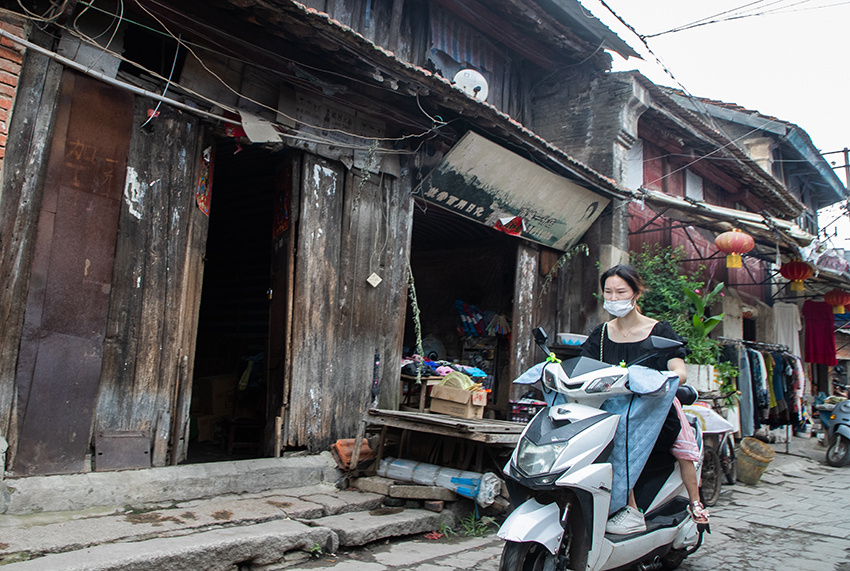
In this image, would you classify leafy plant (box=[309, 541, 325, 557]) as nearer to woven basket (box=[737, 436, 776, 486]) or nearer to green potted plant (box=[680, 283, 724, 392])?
green potted plant (box=[680, 283, 724, 392])

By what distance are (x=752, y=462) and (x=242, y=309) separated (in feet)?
23.8

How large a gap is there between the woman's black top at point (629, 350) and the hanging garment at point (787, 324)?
13.2 m

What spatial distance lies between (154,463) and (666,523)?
3556mm

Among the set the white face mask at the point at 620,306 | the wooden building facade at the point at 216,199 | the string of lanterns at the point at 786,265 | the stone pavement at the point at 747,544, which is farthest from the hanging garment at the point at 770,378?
the white face mask at the point at 620,306

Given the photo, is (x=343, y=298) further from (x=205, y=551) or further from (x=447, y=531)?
(x=205, y=551)

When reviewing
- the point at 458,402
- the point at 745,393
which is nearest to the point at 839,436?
the point at 745,393

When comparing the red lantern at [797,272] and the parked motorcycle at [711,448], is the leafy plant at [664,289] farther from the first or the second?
the red lantern at [797,272]

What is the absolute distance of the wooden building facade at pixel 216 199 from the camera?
155 inches

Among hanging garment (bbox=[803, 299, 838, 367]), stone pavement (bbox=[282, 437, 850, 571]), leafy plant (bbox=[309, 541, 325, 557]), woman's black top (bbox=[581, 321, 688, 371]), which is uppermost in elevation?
hanging garment (bbox=[803, 299, 838, 367])

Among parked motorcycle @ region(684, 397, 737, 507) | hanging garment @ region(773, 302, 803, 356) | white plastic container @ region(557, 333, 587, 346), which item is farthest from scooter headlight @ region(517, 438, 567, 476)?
hanging garment @ region(773, 302, 803, 356)

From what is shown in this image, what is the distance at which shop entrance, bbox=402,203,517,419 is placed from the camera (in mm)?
9250

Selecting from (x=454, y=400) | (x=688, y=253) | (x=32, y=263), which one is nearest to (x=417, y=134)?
(x=454, y=400)

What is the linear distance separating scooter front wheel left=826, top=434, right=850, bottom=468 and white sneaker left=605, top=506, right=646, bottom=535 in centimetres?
905

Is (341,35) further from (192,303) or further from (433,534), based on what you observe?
(433,534)
